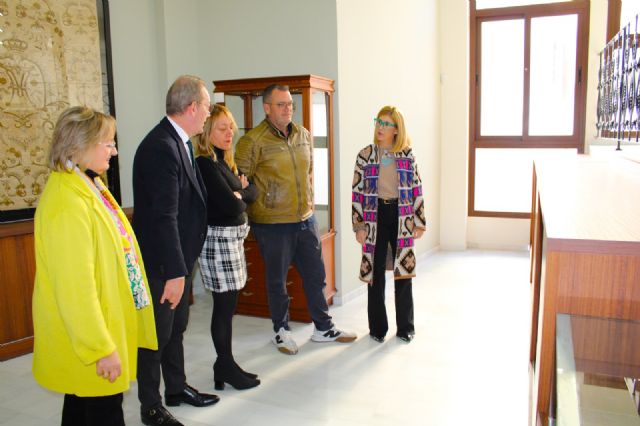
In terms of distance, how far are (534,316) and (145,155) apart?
178 centimetres

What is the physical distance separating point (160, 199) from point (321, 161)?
2321 mm

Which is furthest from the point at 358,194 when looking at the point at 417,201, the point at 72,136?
the point at 72,136

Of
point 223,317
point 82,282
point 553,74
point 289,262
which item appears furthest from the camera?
point 553,74

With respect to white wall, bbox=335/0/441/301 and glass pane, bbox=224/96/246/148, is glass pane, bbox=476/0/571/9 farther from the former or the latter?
glass pane, bbox=224/96/246/148

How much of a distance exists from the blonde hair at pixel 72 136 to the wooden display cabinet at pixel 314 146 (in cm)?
238

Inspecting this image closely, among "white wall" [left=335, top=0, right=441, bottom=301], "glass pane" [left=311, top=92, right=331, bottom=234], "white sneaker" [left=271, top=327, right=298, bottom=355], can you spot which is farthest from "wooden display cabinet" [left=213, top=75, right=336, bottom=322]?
"white sneaker" [left=271, top=327, right=298, bottom=355]

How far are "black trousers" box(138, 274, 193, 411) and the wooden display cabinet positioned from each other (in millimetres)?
1489

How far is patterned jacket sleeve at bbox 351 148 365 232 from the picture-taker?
11.7ft

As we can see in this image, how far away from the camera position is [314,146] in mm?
4414

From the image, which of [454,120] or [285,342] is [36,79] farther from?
[454,120]

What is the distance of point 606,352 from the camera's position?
99cm

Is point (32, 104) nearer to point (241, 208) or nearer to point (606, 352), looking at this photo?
point (241, 208)

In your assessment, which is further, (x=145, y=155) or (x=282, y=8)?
(x=282, y=8)

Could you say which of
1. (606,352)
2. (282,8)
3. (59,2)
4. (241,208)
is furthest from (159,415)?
(282,8)
